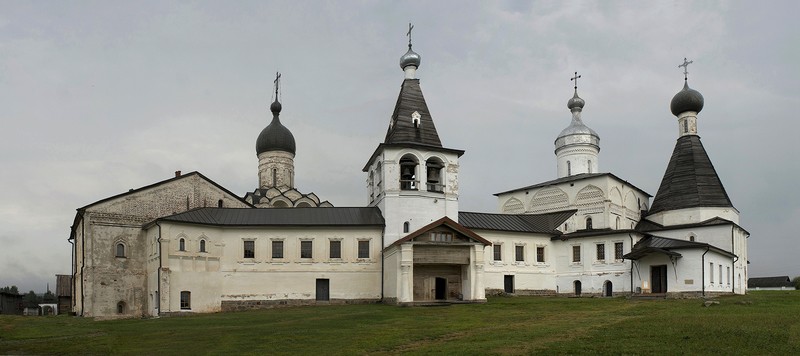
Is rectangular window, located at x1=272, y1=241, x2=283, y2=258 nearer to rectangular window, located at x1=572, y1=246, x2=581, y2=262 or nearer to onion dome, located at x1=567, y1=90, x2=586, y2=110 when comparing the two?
rectangular window, located at x1=572, y1=246, x2=581, y2=262

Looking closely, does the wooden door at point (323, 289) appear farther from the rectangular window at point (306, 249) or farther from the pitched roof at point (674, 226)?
the pitched roof at point (674, 226)

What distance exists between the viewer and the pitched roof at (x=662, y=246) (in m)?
38.5

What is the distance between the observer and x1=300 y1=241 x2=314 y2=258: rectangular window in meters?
38.3

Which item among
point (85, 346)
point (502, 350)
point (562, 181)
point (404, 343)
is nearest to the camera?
point (502, 350)

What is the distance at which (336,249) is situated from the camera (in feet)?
127

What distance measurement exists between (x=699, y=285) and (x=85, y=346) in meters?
30.9

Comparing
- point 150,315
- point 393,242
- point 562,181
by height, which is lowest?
point 150,315

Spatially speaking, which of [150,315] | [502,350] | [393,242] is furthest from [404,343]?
[150,315]

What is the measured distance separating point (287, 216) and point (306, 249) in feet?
7.08

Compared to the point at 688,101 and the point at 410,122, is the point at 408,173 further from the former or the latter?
the point at 688,101

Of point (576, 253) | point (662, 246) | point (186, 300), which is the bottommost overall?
point (186, 300)

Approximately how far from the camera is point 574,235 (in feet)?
144

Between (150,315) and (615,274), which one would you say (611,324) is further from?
(150,315)

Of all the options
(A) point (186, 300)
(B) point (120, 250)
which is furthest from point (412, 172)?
(B) point (120, 250)
